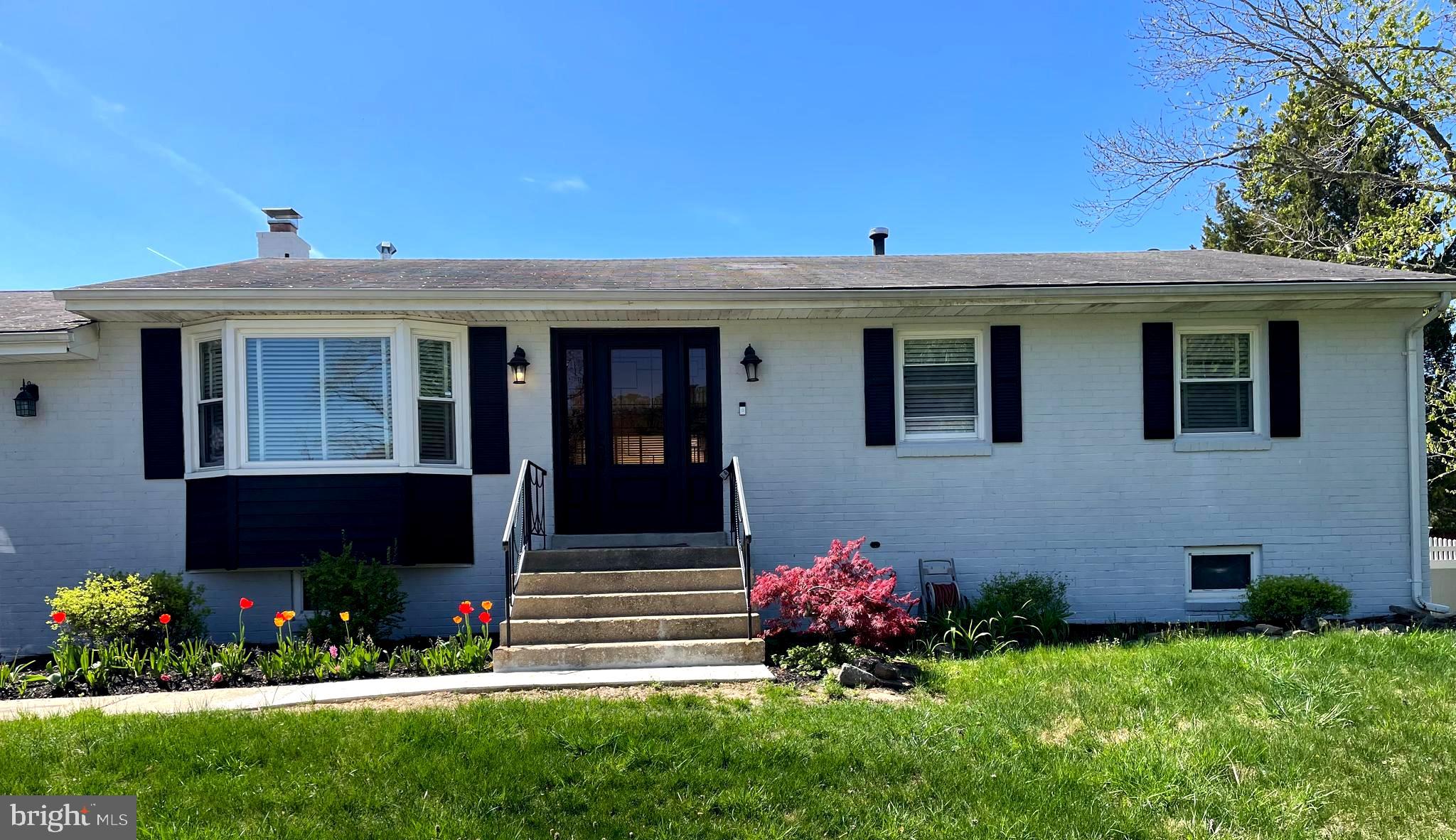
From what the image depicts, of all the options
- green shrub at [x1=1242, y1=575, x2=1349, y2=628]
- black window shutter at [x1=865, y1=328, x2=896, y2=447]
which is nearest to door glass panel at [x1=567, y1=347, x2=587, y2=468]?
black window shutter at [x1=865, y1=328, x2=896, y2=447]

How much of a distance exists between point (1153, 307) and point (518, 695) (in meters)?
6.34

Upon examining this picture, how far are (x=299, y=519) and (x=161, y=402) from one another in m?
1.67

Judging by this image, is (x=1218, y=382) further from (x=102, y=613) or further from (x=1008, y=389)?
(x=102, y=613)

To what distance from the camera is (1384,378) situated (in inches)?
305

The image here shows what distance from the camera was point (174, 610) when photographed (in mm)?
6559

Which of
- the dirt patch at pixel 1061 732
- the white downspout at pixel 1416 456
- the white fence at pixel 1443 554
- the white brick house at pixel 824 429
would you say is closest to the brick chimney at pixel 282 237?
the white brick house at pixel 824 429

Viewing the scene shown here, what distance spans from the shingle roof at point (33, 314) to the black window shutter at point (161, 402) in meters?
0.54

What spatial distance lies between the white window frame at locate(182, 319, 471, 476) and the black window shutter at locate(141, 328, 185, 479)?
64 millimetres

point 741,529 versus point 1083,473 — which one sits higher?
point 1083,473

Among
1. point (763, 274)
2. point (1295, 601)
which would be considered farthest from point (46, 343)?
point (1295, 601)

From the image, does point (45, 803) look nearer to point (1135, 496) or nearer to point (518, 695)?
point (518, 695)

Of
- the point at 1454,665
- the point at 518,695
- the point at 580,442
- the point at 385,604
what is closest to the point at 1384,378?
the point at 1454,665

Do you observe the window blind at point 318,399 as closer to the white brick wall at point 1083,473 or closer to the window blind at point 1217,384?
the white brick wall at point 1083,473

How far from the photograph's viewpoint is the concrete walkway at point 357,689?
A: 490 centimetres
